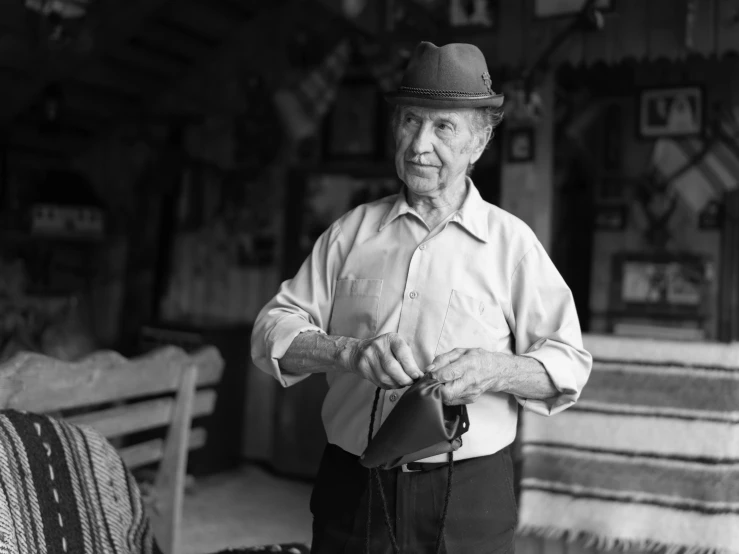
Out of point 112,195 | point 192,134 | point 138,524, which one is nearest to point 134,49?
point 192,134

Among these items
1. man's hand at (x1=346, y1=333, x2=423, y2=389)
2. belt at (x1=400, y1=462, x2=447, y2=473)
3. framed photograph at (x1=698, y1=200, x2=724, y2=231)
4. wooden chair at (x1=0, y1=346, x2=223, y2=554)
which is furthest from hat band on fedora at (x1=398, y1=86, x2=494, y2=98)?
framed photograph at (x1=698, y1=200, x2=724, y2=231)

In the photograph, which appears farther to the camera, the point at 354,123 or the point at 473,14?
the point at 354,123

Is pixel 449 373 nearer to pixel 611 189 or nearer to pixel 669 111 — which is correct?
pixel 669 111

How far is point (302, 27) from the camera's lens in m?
5.46

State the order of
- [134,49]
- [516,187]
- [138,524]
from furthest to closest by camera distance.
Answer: [134,49], [516,187], [138,524]

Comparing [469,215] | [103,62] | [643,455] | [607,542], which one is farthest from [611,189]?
[469,215]

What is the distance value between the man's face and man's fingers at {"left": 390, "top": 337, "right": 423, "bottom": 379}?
370mm

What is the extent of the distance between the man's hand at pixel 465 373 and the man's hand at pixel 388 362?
0.13 ft

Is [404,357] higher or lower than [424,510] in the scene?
higher

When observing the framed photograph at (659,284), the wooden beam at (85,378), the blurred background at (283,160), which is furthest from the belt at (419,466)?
the framed photograph at (659,284)

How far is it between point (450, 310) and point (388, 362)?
0.80ft

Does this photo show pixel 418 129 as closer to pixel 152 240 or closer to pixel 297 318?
pixel 297 318

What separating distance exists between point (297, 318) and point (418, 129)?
46 centimetres

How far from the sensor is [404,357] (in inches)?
53.6
